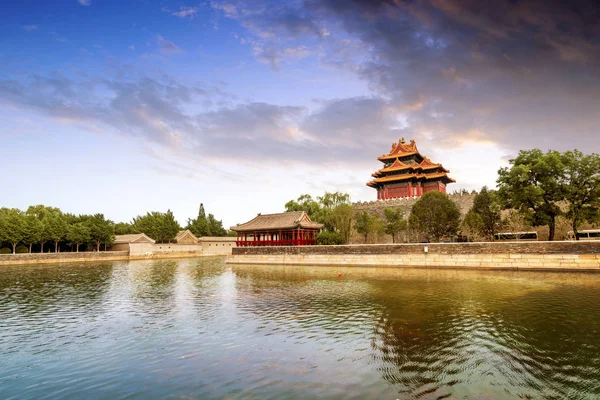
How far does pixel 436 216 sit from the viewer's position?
36.7 m

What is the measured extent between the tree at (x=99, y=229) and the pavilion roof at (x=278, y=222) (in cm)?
2186

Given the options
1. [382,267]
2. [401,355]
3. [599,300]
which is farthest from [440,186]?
[401,355]

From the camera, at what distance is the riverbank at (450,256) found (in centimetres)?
2364

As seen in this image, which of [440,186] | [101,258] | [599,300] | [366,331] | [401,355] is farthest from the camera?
[440,186]

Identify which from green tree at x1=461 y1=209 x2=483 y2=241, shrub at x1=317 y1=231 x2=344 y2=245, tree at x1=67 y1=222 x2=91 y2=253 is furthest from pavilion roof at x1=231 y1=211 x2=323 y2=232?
tree at x1=67 y1=222 x2=91 y2=253

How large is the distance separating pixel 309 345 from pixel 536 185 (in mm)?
28298

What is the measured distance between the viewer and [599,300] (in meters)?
14.1

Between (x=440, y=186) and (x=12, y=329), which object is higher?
(x=440, y=186)

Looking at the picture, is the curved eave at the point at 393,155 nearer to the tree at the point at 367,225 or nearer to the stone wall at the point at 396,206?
the stone wall at the point at 396,206

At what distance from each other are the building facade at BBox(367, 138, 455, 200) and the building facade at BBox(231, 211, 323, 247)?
1907 cm

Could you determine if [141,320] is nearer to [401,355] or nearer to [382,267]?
[401,355]

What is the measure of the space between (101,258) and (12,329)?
39.8 m

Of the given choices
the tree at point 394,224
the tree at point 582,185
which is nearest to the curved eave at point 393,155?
the tree at point 394,224

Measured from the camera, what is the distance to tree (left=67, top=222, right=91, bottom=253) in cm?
4803
